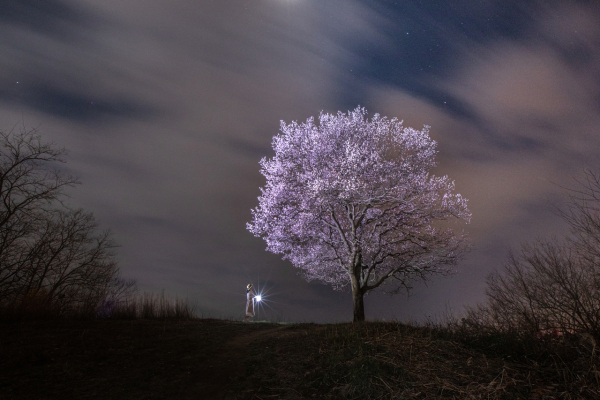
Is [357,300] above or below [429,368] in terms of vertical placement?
above

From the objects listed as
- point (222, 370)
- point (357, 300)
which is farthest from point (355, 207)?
point (222, 370)

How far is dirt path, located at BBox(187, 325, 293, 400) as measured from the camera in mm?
7523

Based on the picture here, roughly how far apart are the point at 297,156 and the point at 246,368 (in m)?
13.6

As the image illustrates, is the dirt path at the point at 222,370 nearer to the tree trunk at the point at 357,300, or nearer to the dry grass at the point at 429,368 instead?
the dry grass at the point at 429,368

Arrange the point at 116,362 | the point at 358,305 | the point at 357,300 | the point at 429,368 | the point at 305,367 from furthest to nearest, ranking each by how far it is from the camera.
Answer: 1. the point at 357,300
2. the point at 358,305
3. the point at 116,362
4. the point at 305,367
5. the point at 429,368

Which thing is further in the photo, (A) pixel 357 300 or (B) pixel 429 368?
(A) pixel 357 300

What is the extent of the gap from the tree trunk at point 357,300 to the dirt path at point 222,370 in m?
7.03

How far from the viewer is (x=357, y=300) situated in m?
18.0

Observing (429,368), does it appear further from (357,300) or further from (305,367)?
(357,300)

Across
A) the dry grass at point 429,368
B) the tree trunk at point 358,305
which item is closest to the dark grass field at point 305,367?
the dry grass at point 429,368

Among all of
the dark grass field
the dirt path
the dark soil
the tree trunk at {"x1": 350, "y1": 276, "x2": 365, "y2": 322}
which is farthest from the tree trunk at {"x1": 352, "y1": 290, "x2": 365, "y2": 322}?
the dirt path

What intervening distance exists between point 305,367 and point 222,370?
217 cm

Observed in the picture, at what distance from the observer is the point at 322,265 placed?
815 inches

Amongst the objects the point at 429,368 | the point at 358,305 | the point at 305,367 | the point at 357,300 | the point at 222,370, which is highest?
the point at 357,300
